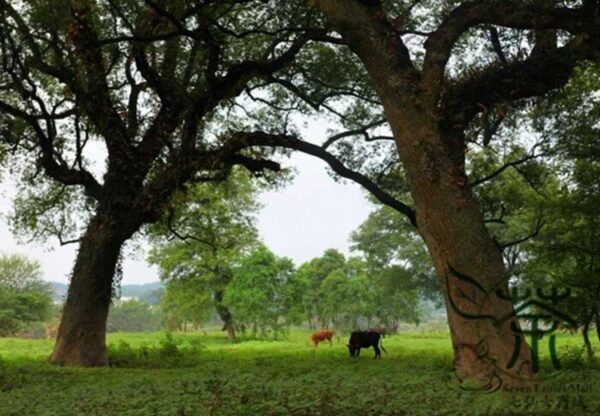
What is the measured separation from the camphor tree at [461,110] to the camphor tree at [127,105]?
4814 millimetres

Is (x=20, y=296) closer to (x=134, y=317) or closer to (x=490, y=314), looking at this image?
(x=490, y=314)

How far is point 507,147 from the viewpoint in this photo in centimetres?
1822

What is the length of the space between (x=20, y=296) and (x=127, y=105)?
56839 mm

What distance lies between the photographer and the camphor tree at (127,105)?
45.1 feet

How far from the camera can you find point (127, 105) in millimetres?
17609

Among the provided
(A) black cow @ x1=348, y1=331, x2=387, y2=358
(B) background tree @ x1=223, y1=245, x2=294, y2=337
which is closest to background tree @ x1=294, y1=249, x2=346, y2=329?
(B) background tree @ x1=223, y1=245, x2=294, y2=337

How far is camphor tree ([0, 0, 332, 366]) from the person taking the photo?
45.1 feet

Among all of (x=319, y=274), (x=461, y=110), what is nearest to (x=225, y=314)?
(x=319, y=274)

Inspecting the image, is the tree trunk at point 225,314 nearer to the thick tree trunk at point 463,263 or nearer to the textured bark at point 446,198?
the textured bark at point 446,198

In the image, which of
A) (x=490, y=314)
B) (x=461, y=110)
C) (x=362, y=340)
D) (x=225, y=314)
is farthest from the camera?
(x=225, y=314)

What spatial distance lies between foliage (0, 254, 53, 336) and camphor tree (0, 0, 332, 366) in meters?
50.8

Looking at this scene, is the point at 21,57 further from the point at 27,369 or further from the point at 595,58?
the point at 595,58

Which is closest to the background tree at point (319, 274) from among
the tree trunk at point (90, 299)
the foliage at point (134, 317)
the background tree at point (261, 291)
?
the background tree at point (261, 291)

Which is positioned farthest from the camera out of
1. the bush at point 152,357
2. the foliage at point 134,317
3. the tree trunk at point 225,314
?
the foliage at point 134,317
